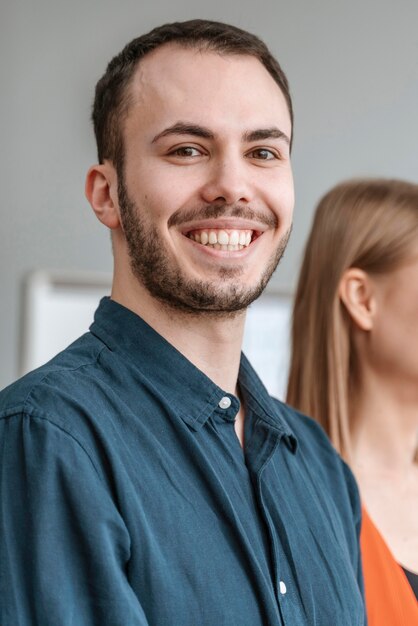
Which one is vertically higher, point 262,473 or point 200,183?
point 200,183

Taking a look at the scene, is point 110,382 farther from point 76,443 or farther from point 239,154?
point 239,154

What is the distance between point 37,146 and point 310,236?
1592 mm

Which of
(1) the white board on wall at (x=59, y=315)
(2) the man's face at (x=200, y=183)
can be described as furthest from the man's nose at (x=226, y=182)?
(1) the white board on wall at (x=59, y=315)

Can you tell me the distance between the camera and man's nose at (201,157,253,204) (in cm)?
125

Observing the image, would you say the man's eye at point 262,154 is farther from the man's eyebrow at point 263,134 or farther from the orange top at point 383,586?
the orange top at point 383,586

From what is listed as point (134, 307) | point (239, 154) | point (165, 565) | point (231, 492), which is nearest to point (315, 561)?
point (231, 492)

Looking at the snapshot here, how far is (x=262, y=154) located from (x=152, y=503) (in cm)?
47

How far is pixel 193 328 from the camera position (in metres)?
1.28

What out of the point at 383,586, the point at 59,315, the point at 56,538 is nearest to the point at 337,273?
the point at 383,586

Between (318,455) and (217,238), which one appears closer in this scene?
(217,238)

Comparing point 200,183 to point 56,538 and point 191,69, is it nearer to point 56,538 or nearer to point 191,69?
point 191,69

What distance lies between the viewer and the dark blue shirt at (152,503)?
1003 millimetres

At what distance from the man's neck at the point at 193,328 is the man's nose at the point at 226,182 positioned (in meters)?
0.14

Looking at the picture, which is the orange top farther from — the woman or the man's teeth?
the man's teeth
